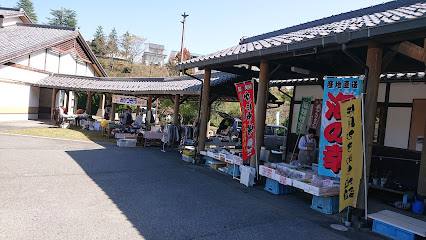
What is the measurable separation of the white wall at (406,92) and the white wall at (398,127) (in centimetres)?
28

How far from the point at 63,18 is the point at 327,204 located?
57844 mm

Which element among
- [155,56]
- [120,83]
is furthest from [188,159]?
[155,56]

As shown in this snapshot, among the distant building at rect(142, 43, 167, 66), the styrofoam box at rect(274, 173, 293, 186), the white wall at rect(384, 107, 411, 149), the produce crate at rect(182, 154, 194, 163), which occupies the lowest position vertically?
the produce crate at rect(182, 154, 194, 163)

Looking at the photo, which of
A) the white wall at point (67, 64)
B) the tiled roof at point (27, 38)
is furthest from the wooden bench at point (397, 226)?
the white wall at point (67, 64)

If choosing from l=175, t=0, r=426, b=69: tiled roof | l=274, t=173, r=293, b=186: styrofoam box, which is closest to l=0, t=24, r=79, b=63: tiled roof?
l=175, t=0, r=426, b=69: tiled roof

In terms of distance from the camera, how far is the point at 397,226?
14.8 feet

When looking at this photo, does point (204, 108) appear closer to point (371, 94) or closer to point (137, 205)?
point (137, 205)

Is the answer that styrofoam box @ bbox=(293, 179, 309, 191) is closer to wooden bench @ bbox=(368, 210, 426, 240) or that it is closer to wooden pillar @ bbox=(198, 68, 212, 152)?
wooden bench @ bbox=(368, 210, 426, 240)

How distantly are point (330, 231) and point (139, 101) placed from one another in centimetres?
1443

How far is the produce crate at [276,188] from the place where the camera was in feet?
22.1

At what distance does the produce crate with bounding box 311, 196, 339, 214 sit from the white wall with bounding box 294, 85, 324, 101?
17.9 ft

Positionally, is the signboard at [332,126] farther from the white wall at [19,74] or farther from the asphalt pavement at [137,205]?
the white wall at [19,74]

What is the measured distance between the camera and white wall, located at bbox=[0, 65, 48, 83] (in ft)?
53.2

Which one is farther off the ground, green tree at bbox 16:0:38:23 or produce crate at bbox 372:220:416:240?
green tree at bbox 16:0:38:23
